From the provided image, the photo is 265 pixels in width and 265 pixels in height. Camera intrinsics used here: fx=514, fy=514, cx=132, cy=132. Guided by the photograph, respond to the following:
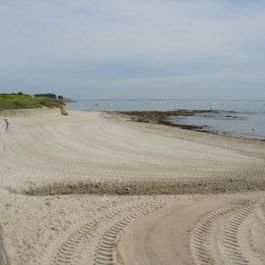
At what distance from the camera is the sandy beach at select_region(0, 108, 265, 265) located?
8500 mm

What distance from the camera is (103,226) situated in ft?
33.2

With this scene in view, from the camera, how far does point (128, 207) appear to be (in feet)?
38.9

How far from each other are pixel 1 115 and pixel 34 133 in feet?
43.8

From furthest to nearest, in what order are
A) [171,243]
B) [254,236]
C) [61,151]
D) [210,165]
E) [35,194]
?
[61,151] < [210,165] < [35,194] < [254,236] < [171,243]

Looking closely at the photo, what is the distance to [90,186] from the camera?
48.2 feet

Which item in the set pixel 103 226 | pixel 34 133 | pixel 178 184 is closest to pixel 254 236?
pixel 103 226

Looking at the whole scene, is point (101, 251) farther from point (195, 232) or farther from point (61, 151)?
point (61, 151)

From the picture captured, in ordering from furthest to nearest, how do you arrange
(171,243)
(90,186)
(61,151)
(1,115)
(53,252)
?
(1,115)
(61,151)
(90,186)
(171,243)
(53,252)

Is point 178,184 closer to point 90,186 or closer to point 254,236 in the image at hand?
point 90,186

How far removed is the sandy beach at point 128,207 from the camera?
8.50 meters

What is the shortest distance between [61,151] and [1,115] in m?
19.9

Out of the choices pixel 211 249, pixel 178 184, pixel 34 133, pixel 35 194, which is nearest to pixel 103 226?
pixel 211 249

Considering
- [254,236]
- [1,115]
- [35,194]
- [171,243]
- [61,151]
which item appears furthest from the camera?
[1,115]

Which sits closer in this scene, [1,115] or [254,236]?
[254,236]
